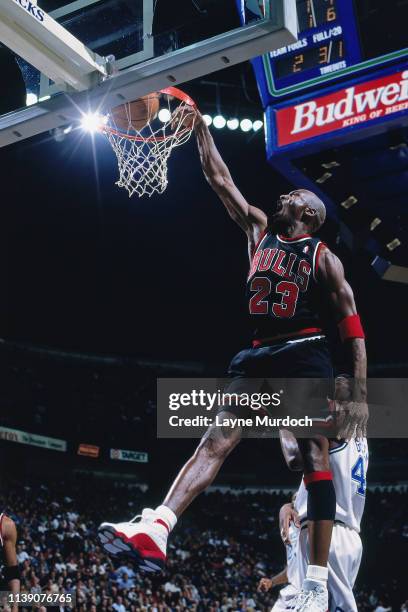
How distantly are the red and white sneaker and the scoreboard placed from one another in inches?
174

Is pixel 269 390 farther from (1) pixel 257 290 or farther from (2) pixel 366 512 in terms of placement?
(2) pixel 366 512

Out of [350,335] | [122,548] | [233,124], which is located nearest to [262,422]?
[350,335]

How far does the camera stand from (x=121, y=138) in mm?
5926

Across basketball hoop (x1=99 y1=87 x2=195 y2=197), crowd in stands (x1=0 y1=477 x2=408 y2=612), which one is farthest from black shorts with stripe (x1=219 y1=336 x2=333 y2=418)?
crowd in stands (x1=0 y1=477 x2=408 y2=612)

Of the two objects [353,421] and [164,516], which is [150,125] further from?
Result: [164,516]

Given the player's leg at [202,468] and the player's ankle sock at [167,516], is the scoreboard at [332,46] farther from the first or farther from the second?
the player's ankle sock at [167,516]

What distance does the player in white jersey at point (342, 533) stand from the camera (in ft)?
17.3

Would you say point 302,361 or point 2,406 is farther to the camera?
point 2,406

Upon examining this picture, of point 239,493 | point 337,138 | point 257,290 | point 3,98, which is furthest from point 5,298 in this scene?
point 257,290

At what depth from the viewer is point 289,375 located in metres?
4.80

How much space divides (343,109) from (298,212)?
1886mm

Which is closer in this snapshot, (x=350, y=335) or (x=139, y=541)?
(x=139, y=541)

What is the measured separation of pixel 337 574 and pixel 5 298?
15.1 m

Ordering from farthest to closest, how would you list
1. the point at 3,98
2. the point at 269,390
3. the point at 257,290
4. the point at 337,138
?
the point at 3,98 → the point at 337,138 → the point at 257,290 → the point at 269,390
